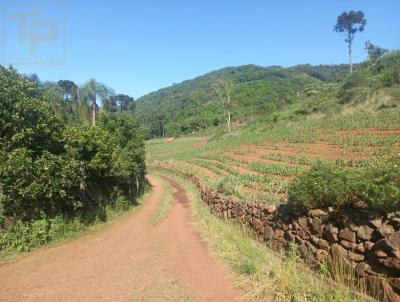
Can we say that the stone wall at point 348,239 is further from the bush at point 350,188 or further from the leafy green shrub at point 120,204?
the leafy green shrub at point 120,204

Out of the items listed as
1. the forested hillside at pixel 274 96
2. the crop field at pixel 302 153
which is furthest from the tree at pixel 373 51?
the crop field at pixel 302 153

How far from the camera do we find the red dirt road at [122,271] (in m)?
7.91

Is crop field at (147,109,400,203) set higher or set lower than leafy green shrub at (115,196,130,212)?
higher

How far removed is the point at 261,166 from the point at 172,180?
14.0m

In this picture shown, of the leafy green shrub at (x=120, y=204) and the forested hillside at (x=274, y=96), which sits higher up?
the forested hillside at (x=274, y=96)

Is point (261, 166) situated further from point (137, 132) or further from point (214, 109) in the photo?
point (214, 109)

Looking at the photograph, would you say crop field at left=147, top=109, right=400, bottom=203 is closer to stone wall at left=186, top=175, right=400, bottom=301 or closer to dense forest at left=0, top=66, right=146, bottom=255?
stone wall at left=186, top=175, right=400, bottom=301

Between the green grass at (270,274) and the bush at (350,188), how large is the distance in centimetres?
134

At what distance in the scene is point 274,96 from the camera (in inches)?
3826

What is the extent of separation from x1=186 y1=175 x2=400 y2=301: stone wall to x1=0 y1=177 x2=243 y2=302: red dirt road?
77.9 inches

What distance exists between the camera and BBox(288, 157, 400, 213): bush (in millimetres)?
6672

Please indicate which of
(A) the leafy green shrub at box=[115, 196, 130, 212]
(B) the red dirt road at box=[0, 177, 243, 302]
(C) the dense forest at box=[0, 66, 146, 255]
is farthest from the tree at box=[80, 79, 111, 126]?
Answer: (B) the red dirt road at box=[0, 177, 243, 302]

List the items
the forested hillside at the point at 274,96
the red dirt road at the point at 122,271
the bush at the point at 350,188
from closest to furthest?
the bush at the point at 350,188, the red dirt road at the point at 122,271, the forested hillside at the point at 274,96

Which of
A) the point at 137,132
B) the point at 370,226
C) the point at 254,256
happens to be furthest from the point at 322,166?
the point at 137,132
